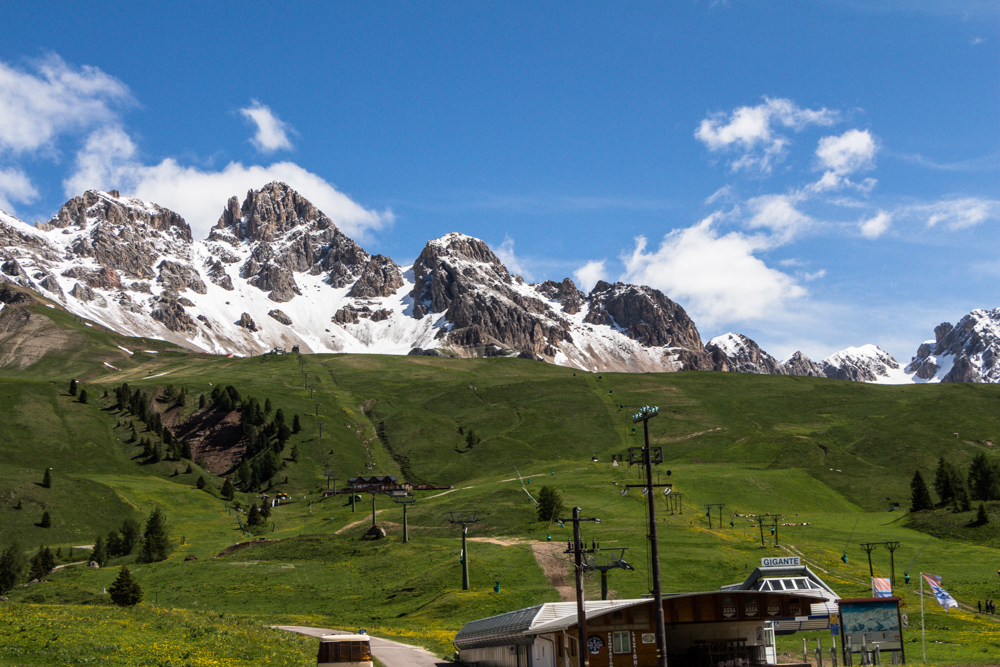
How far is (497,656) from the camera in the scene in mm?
54594

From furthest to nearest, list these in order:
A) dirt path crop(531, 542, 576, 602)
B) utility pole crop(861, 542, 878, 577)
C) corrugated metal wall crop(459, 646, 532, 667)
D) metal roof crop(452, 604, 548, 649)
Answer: dirt path crop(531, 542, 576, 602) < utility pole crop(861, 542, 878, 577) < corrugated metal wall crop(459, 646, 532, 667) < metal roof crop(452, 604, 548, 649)


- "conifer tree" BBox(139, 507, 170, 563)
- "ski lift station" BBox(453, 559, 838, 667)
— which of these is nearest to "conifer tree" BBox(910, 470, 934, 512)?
"ski lift station" BBox(453, 559, 838, 667)

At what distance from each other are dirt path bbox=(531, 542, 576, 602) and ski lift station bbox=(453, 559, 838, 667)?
33.9 metres

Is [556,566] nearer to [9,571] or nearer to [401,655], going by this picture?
[401,655]

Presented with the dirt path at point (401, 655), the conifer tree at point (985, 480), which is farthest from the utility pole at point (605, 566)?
the conifer tree at point (985, 480)

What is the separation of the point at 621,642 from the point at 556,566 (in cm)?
5400

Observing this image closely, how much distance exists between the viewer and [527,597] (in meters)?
82.8

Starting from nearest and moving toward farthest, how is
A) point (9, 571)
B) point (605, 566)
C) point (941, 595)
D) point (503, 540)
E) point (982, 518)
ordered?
point (941, 595)
point (605, 566)
point (9, 571)
point (503, 540)
point (982, 518)

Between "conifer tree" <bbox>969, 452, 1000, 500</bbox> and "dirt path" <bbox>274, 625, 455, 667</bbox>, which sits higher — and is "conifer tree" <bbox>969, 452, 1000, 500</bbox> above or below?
above

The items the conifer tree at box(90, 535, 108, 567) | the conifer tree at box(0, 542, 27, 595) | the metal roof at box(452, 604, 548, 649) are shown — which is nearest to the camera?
the metal roof at box(452, 604, 548, 649)

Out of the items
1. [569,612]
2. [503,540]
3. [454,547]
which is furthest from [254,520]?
[569,612]

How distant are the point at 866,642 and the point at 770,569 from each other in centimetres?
1752

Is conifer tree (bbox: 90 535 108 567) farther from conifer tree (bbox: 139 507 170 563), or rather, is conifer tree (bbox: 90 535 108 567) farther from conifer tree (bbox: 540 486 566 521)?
conifer tree (bbox: 540 486 566 521)

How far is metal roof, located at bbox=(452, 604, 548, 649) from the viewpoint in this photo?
50281 mm
